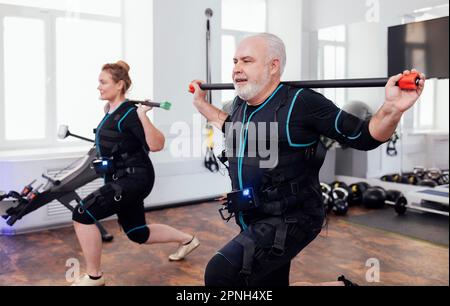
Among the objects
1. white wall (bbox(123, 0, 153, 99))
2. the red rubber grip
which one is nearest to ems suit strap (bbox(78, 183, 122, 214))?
white wall (bbox(123, 0, 153, 99))

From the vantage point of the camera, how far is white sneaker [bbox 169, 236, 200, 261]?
2.85m

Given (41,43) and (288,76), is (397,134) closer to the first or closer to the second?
(288,76)

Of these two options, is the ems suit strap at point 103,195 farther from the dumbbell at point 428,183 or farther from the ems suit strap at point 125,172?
the dumbbell at point 428,183

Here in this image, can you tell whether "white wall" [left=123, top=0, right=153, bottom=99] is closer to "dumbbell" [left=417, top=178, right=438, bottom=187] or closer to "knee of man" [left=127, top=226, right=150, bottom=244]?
"knee of man" [left=127, top=226, right=150, bottom=244]

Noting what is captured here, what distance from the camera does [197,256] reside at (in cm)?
295

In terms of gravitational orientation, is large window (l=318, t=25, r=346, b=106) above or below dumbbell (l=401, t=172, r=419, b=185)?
above

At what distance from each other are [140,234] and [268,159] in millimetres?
1308

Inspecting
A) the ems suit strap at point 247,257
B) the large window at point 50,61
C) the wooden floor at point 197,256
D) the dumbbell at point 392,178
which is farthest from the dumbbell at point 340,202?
the ems suit strap at point 247,257

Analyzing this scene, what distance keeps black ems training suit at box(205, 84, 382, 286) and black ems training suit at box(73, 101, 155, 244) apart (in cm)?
84

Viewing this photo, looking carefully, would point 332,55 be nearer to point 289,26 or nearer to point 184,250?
point 289,26

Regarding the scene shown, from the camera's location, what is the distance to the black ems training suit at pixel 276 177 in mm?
1380

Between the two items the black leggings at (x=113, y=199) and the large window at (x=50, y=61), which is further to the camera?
the black leggings at (x=113, y=199)


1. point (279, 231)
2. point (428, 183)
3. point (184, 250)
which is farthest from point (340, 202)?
point (279, 231)

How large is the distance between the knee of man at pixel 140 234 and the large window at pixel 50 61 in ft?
2.08
